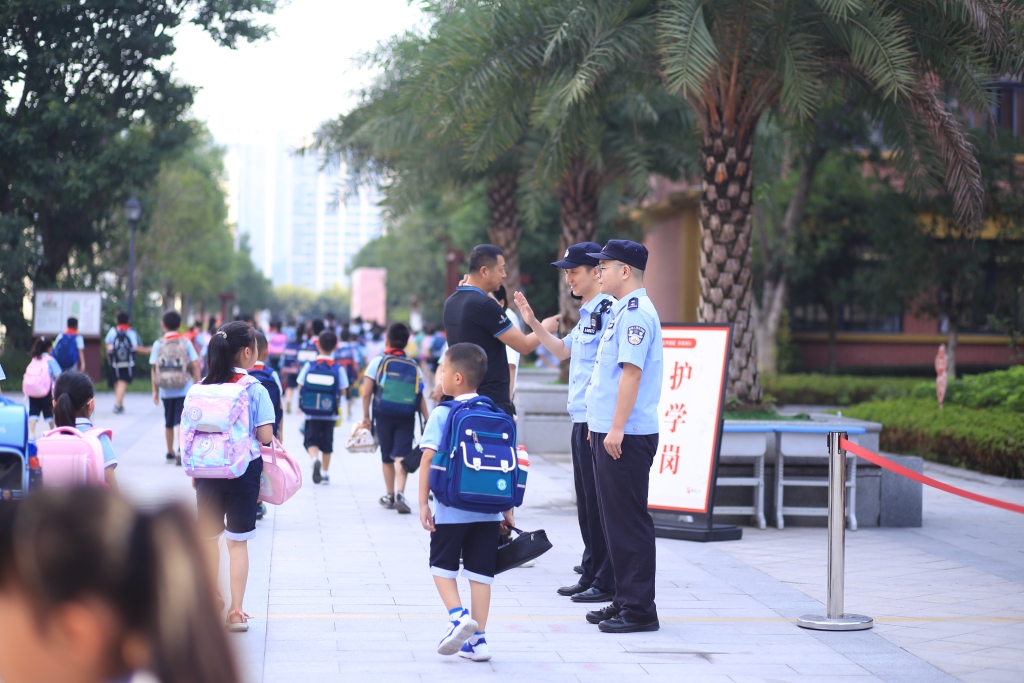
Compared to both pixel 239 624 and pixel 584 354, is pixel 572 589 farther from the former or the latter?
pixel 239 624

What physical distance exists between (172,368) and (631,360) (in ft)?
26.0

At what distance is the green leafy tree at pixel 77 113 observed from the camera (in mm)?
24453

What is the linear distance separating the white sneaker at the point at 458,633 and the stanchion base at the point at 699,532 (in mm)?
3741

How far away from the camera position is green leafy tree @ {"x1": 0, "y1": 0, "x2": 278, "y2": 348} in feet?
80.2

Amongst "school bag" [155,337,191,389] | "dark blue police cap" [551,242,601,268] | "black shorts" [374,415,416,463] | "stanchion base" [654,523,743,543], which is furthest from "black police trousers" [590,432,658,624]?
"school bag" [155,337,191,389]

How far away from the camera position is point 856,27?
10234mm

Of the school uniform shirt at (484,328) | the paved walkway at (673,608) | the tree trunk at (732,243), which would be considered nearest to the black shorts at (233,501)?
the paved walkway at (673,608)

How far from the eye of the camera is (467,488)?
Result: 16.9 feet

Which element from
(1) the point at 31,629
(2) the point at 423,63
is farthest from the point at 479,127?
(1) the point at 31,629

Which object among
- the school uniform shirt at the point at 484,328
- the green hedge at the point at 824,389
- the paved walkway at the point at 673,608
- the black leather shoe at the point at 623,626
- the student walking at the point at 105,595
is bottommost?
the paved walkway at the point at 673,608

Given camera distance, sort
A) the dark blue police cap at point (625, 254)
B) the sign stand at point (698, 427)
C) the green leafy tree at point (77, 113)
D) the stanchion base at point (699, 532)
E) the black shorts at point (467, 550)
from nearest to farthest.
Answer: the black shorts at point (467, 550) < the dark blue police cap at point (625, 254) < the sign stand at point (698, 427) < the stanchion base at point (699, 532) < the green leafy tree at point (77, 113)

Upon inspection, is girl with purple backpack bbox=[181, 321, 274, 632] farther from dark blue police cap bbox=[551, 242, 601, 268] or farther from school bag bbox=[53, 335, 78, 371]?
school bag bbox=[53, 335, 78, 371]

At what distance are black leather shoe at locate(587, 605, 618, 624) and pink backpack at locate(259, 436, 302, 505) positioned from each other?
1763mm

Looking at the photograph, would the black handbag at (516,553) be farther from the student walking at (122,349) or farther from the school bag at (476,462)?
the student walking at (122,349)
